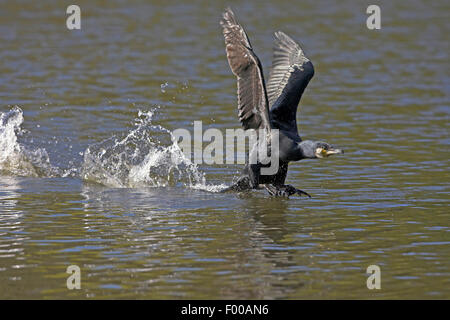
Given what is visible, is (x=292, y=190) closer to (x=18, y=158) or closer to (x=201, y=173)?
(x=201, y=173)

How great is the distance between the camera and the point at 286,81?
10367mm

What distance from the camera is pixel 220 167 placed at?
11.4 m

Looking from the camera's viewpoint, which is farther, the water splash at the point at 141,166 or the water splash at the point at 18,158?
the water splash at the point at 18,158

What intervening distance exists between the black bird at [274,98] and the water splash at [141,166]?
772mm

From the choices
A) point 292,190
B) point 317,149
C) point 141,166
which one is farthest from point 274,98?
point 141,166

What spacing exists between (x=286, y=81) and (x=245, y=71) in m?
1.52

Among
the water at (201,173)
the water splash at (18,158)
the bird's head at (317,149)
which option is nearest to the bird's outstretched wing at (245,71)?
the bird's head at (317,149)

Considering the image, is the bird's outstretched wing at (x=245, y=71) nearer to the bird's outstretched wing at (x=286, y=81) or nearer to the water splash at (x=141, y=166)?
the bird's outstretched wing at (x=286, y=81)

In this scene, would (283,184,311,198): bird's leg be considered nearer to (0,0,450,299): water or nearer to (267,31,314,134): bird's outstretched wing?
(0,0,450,299): water

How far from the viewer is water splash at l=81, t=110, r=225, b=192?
10625mm

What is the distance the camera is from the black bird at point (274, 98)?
8.83 metres

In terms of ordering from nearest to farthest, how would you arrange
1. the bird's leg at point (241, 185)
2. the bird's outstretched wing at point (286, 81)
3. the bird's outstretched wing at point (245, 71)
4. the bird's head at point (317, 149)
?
the bird's outstretched wing at point (245, 71) → the bird's head at point (317, 149) → the bird's leg at point (241, 185) → the bird's outstretched wing at point (286, 81)

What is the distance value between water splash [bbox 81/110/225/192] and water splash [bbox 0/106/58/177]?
0.49 metres
